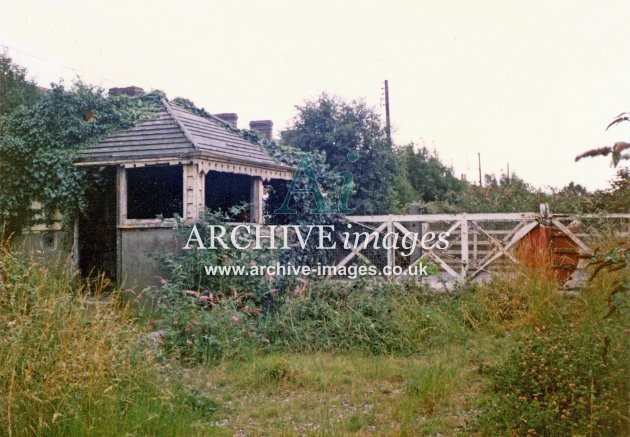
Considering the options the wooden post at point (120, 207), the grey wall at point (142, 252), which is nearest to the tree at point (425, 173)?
the wooden post at point (120, 207)

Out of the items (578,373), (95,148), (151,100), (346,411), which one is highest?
(151,100)

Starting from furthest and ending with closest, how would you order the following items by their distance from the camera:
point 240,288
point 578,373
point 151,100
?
point 151,100, point 240,288, point 578,373

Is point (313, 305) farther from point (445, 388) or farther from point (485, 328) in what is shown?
point (445, 388)

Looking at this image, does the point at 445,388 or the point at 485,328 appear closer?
the point at 445,388

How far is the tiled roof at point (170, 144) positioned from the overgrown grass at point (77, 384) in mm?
5585

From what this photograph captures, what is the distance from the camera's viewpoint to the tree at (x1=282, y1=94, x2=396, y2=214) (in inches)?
725

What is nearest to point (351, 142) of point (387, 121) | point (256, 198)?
point (387, 121)

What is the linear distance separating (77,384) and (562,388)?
3611 mm

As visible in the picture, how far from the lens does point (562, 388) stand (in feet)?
15.0

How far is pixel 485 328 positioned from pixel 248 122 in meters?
10.2

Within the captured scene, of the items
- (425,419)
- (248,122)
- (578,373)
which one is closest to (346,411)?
(425,419)

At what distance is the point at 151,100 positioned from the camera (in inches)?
488

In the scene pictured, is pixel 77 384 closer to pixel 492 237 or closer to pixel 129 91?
pixel 492 237

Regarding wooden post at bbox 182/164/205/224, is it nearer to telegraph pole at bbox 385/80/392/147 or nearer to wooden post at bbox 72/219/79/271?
wooden post at bbox 72/219/79/271
